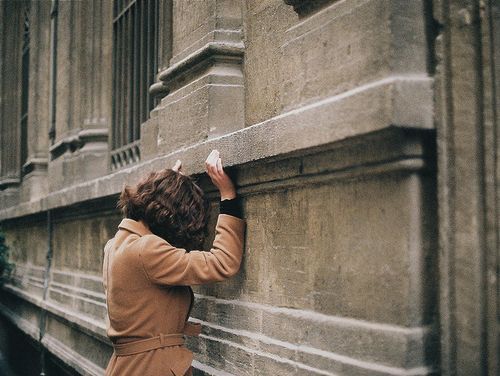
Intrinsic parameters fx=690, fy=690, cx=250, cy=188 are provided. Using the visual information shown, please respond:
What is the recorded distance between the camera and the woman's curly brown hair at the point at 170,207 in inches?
133

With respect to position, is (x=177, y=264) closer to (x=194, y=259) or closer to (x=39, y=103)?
(x=194, y=259)

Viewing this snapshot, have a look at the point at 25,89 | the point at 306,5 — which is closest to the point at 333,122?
the point at 306,5

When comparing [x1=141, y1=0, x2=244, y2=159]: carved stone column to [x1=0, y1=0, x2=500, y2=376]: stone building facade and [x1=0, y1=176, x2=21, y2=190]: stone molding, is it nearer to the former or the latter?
[x1=0, y1=0, x2=500, y2=376]: stone building facade

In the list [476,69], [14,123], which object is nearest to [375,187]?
[476,69]

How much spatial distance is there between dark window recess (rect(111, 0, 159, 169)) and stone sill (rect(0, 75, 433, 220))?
2113 mm

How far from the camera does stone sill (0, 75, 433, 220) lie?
2316mm

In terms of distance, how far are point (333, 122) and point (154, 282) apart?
4.11ft

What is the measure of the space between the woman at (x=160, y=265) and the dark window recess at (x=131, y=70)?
244cm

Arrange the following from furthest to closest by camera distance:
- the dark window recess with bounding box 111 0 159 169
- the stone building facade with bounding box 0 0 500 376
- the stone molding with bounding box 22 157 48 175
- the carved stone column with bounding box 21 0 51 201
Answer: the stone molding with bounding box 22 157 48 175, the carved stone column with bounding box 21 0 51 201, the dark window recess with bounding box 111 0 159 169, the stone building facade with bounding box 0 0 500 376

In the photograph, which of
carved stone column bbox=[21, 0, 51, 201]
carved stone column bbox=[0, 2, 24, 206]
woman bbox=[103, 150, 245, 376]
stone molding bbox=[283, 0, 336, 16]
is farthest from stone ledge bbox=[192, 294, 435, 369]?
carved stone column bbox=[0, 2, 24, 206]

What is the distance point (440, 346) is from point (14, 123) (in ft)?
37.9

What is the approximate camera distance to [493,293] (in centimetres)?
217

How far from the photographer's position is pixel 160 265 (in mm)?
3234

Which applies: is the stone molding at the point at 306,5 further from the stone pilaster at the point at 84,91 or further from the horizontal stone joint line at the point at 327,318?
the stone pilaster at the point at 84,91
